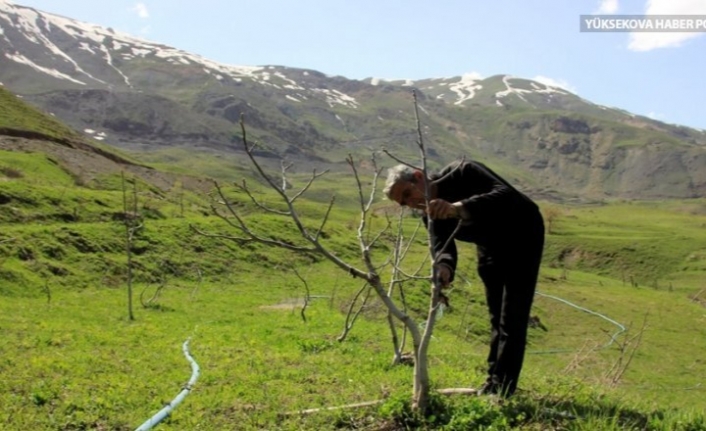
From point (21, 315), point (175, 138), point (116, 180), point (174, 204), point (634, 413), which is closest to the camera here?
point (634, 413)

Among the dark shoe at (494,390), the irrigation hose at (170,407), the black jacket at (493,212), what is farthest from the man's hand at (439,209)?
the irrigation hose at (170,407)

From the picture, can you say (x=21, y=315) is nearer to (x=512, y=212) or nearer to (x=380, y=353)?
(x=380, y=353)

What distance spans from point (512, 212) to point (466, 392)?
171cm

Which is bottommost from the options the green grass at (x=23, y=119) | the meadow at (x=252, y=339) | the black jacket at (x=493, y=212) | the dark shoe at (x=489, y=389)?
the meadow at (x=252, y=339)

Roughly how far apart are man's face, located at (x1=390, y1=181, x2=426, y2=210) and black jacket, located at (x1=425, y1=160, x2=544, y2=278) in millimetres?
275

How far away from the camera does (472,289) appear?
89.4ft

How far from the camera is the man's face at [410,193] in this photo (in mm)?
5039

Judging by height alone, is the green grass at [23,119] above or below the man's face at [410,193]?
above

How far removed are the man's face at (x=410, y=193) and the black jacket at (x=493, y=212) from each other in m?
0.27

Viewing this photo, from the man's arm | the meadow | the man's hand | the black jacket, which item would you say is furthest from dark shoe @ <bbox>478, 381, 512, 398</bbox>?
the man's hand

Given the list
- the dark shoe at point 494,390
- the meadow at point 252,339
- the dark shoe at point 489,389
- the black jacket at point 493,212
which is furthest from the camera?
the meadow at point 252,339

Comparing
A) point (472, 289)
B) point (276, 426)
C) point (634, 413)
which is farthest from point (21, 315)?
point (472, 289)

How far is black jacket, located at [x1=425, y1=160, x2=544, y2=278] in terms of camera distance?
499 cm

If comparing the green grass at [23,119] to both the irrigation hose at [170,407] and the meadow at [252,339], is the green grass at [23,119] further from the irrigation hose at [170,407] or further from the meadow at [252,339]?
the irrigation hose at [170,407]
